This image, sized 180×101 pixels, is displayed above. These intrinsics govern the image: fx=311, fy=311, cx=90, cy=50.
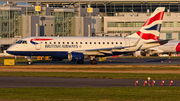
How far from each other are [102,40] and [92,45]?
2.18m

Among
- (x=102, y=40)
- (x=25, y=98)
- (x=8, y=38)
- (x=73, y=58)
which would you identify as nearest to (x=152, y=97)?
(x=25, y=98)

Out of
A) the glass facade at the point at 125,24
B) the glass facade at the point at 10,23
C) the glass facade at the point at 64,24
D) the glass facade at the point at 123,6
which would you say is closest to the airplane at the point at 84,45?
the glass facade at the point at 10,23

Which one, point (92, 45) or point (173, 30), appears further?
point (173, 30)

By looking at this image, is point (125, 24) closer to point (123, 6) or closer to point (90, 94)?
point (123, 6)

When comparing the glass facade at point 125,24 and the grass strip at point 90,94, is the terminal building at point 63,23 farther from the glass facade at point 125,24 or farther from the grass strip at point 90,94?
the grass strip at point 90,94

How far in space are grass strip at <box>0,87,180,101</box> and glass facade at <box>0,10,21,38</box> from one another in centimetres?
7979

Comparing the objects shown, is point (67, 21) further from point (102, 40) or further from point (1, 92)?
point (1, 92)

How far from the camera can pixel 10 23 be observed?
332 ft

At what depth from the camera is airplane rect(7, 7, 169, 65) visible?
51.4 meters

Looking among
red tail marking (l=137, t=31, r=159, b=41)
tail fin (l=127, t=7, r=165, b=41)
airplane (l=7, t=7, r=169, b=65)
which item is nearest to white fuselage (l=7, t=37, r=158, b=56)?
airplane (l=7, t=7, r=169, b=65)

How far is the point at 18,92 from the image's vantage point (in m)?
22.8

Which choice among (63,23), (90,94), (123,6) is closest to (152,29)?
(90,94)

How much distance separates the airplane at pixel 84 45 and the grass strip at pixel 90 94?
2700cm

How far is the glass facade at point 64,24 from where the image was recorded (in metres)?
106
